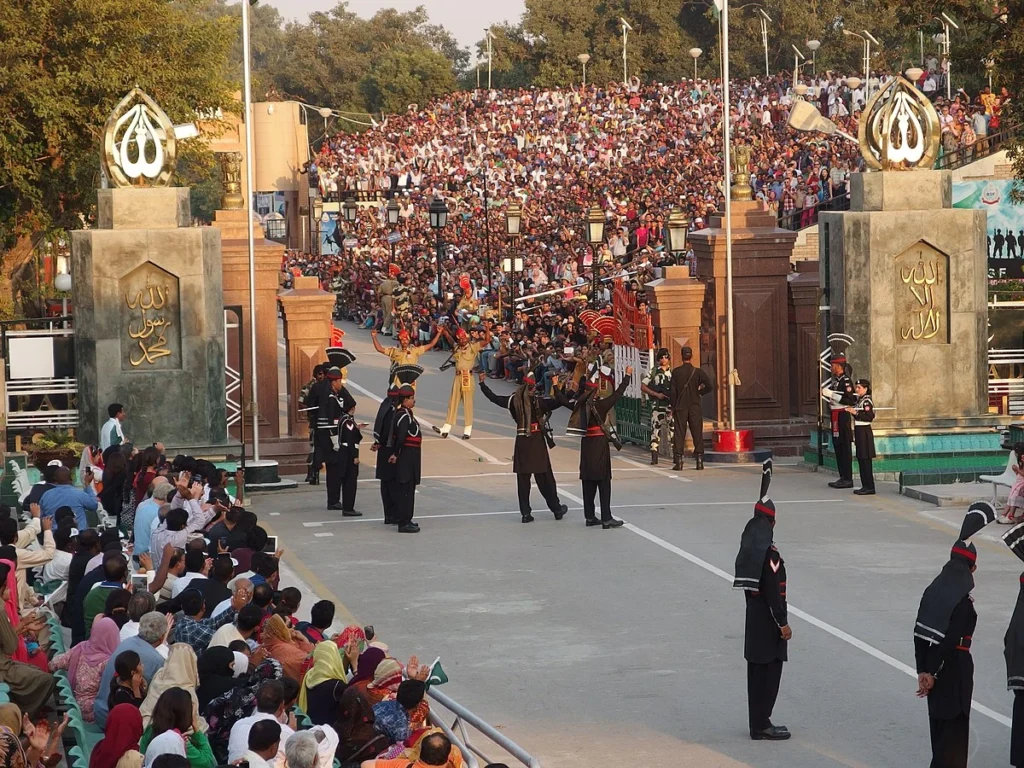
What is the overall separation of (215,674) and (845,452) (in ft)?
39.9

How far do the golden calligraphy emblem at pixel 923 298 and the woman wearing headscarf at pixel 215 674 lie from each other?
14148 millimetres

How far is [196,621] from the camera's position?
11.4 metres

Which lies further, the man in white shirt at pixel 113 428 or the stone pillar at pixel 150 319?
the stone pillar at pixel 150 319

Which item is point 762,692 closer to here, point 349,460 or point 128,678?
point 128,678

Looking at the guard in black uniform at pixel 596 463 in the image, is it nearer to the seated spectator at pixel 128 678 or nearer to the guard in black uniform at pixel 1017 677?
the guard in black uniform at pixel 1017 677

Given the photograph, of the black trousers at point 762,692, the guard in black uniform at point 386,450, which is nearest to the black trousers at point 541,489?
the guard in black uniform at point 386,450

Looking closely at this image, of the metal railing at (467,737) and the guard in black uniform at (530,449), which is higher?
the guard in black uniform at (530,449)

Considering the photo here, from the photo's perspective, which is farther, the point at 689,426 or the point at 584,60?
the point at 584,60

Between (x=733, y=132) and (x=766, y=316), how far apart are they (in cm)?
2829

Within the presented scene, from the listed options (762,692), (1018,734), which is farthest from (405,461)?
(1018,734)

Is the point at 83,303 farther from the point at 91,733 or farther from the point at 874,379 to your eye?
the point at 91,733

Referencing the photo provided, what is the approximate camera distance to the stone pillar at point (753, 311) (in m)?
25.5

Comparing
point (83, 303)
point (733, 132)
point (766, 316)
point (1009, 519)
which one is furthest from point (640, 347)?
point (733, 132)

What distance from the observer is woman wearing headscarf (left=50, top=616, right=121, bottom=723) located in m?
11.0
